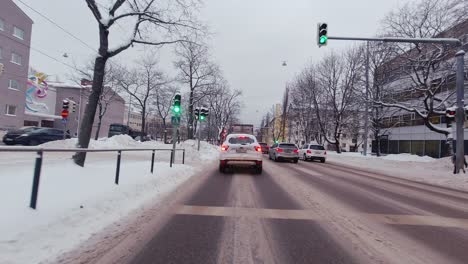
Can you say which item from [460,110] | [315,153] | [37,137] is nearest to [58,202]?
[460,110]

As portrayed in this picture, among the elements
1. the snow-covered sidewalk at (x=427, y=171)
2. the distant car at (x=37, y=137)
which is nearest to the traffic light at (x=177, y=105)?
the snow-covered sidewalk at (x=427, y=171)

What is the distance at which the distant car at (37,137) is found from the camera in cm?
2269

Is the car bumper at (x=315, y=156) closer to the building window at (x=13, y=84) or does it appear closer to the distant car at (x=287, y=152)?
the distant car at (x=287, y=152)

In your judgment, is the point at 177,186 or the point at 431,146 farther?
the point at 431,146

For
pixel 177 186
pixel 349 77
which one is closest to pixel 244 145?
pixel 177 186

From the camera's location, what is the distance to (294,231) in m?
5.21

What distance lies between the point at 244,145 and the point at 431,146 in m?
32.2

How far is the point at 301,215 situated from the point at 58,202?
430 centimetres

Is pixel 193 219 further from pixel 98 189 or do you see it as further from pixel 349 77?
pixel 349 77

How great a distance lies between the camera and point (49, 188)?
17.6 feet

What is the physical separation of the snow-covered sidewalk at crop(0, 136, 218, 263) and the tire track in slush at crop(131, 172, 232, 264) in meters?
0.93

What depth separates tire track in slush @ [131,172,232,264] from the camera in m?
3.91

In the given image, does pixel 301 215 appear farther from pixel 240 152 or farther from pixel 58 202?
pixel 240 152

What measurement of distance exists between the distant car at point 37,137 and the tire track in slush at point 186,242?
21.5 metres
